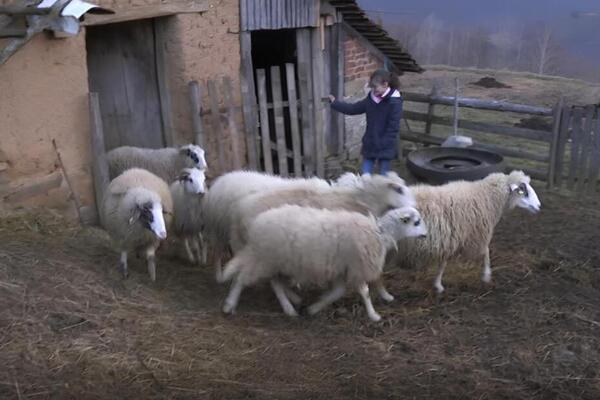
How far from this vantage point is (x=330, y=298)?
5.53m

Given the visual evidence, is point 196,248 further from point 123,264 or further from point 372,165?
point 372,165

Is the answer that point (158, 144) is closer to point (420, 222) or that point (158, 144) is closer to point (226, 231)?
point (226, 231)

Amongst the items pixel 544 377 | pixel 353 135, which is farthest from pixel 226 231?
pixel 353 135

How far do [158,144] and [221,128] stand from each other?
87 centimetres

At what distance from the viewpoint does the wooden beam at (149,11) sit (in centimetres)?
677

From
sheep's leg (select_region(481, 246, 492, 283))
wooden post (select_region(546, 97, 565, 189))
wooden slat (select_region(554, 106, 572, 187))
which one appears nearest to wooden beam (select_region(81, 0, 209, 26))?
sheep's leg (select_region(481, 246, 492, 283))

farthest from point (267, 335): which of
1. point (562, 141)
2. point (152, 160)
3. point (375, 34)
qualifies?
point (375, 34)

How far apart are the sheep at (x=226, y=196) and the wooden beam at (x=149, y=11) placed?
2.16m

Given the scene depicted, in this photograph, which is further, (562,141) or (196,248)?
(562,141)

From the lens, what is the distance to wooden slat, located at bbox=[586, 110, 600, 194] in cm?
950

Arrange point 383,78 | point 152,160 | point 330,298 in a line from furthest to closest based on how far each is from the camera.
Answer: point 152,160 < point 383,78 < point 330,298

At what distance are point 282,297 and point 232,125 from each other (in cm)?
349

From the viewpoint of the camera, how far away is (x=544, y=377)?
4.54 meters

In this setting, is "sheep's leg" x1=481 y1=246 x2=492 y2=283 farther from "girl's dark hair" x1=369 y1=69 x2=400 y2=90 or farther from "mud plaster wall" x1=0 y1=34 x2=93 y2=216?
"mud plaster wall" x1=0 y1=34 x2=93 y2=216
